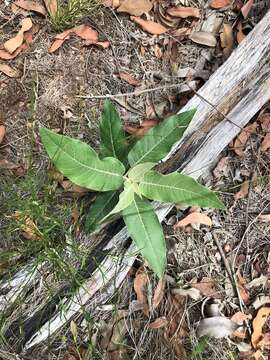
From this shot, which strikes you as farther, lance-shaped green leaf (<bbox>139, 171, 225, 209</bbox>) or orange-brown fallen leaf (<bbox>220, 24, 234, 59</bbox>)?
orange-brown fallen leaf (<bbox>220, 24, 234, 59</bbox>)

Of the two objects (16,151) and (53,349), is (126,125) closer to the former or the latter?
(16,151)

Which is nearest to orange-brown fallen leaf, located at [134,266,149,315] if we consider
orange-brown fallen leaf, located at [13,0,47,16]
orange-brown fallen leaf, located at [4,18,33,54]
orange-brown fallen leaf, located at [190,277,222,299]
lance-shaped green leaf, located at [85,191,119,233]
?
orange-brown fallen leaf, located at [190,277,222,299]

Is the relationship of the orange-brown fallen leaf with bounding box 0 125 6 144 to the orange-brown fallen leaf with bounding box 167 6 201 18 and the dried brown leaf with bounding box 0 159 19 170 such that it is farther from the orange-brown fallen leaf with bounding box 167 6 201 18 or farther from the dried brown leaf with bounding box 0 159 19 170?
the orange-brown fallen leaf with bounding box 167 6 201 18

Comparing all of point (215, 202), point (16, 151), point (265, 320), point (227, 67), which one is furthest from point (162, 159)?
point (265, 320)

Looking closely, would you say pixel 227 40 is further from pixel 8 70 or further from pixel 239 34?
pixel 8 70

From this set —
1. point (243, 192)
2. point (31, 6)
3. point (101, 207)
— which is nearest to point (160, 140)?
point (101, 207)

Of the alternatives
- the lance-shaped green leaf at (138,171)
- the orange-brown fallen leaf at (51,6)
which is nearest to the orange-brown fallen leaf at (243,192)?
the lance-shaped green leaf at (138,171)
